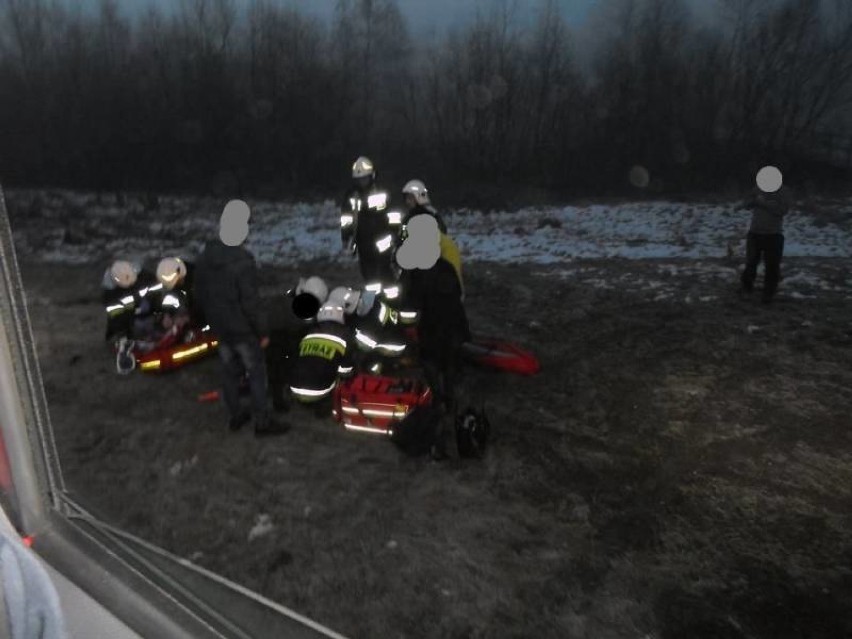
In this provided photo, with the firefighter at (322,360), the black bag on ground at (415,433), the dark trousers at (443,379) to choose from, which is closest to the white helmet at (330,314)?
the firefighter at (322,360)

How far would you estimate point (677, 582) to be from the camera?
3.49 metres

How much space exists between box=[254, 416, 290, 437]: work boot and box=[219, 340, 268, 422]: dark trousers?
0.08 feet

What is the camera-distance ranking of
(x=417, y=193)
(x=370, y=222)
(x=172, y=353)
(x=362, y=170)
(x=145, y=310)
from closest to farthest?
1. (x=417, y=193)
2. (x=172, y=353)
3. (x=145, y=310)
4. (x=362, y=170)
5. (x=370, y=222)

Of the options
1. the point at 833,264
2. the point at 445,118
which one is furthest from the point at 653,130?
the point at 833,264

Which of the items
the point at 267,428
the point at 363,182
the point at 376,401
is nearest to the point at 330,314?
the point at 376,401

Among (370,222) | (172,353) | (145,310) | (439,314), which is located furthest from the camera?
(370,222)

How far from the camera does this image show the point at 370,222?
7.47 m

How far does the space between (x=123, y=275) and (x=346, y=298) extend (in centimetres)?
260

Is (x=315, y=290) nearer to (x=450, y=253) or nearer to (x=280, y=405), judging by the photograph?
(x=280, y=405)

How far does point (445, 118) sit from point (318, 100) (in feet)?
17.8

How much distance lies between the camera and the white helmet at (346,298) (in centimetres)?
574

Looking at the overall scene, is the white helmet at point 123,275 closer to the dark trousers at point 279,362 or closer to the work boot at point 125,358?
the work boot at point 125,358

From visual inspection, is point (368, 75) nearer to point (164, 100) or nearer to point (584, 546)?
point (164, 100)

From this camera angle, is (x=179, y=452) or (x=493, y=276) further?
Result: (x=493, y=276)
